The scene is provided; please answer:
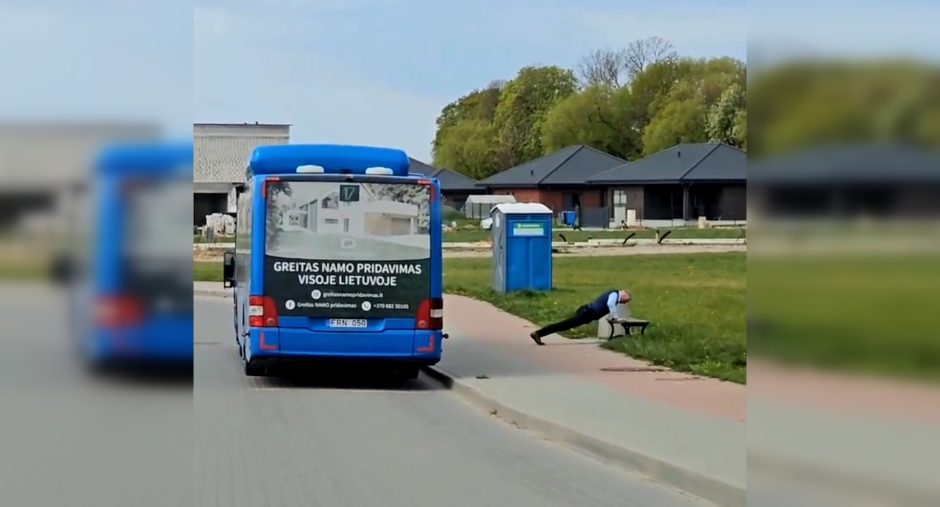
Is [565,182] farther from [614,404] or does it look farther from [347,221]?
[614,404]

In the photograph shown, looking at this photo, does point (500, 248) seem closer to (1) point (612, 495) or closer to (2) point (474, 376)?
(2) point (474, 376)

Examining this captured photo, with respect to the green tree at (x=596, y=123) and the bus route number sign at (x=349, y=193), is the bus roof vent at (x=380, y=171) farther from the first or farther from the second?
the green tree at (x=596, y=123)

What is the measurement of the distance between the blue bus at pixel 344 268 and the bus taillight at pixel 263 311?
0.01m

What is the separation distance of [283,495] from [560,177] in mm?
79696

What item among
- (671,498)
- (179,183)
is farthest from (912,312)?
(671,498)

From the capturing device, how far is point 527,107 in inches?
3723

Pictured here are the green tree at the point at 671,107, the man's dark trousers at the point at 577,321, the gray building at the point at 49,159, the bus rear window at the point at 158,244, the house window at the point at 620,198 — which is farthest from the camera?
the house window at the point at 620,198

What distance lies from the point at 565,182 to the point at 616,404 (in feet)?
246

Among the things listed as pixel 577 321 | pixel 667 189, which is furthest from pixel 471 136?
pixel 577 321

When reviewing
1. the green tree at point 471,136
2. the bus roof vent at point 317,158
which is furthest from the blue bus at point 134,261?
the green tree at point 471,136

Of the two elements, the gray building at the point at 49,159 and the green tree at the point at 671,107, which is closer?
the gray building at the point at 49,159

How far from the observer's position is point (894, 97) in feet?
9.67

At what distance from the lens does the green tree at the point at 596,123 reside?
83250mm

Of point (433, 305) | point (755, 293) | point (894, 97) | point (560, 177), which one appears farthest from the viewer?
point (560, 177)
